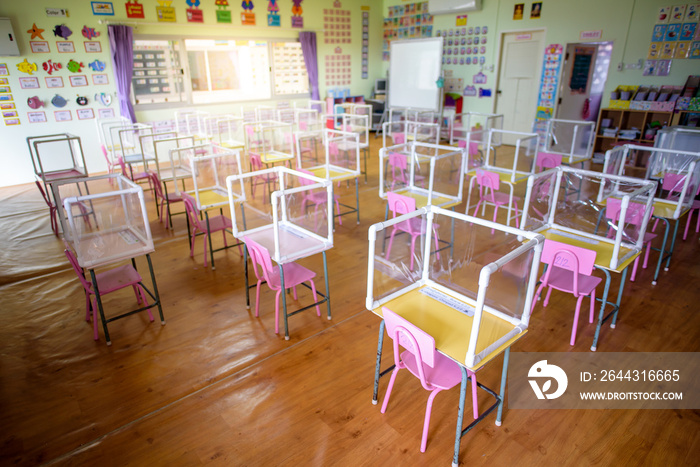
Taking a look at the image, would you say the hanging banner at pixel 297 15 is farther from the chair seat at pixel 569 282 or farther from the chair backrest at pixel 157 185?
the chair seat at pixel 569 282

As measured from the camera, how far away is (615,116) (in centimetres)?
704

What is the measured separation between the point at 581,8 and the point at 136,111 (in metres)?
8.07

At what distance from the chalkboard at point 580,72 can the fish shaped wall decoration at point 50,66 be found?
892 centimetres

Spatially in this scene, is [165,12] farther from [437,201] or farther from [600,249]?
[600,249]

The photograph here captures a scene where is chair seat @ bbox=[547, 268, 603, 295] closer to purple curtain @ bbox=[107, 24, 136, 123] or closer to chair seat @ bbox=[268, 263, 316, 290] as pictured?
chair seat @ bbox=[268, 263, 316, 290]

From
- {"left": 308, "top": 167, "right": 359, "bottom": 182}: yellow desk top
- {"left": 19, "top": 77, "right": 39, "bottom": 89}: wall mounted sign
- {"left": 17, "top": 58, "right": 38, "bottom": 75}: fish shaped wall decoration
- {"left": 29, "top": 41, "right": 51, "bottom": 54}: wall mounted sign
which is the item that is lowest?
{"left": 308, "top": 167, "right": 359, "bottom": 182}: yellow desk top

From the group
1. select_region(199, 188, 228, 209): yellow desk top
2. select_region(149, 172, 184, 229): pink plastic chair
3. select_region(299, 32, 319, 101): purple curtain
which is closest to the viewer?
select_region(199, 188, 228, 209): yellow desk top

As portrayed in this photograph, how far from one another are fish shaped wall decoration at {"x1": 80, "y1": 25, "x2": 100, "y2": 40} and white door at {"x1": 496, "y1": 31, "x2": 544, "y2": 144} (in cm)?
755

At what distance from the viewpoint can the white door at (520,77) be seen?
8164 millimetres

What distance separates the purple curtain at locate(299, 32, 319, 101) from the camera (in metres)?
9.41

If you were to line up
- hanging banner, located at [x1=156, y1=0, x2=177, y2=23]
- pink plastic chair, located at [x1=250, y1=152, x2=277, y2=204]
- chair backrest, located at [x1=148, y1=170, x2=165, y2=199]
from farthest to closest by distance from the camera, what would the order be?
hanging banner, located at [x1=156, y1=0, x2=177, y2=23] → pink plastic chair, located at [x1=250, y1=152, x2=277, y2=204] → chair backrest, located at [x1=148, y1=170, x2=165, y2=199]

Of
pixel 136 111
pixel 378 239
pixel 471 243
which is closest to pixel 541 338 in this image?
pixel 471 243

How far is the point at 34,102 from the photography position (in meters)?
6.57

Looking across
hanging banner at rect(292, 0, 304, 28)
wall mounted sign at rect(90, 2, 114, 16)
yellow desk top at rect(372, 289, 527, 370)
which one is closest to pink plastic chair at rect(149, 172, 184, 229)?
yellow desk top at rect(372, 289, 527, 370)
